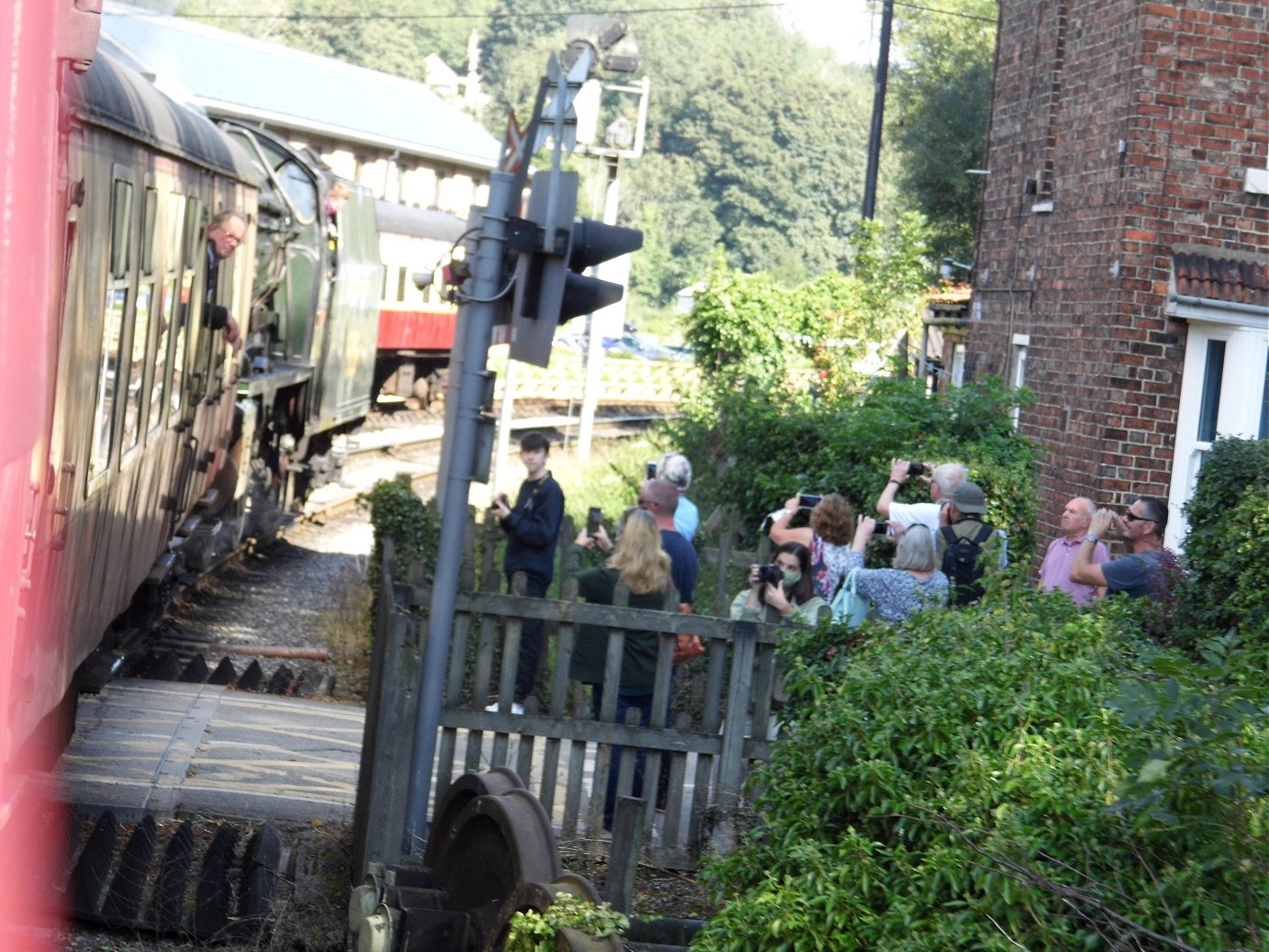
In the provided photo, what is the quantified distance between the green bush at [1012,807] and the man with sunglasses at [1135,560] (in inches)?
136

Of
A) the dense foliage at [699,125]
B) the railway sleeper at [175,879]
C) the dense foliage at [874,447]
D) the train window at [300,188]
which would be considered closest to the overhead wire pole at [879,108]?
the train window at [300,188]

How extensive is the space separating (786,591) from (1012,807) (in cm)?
432

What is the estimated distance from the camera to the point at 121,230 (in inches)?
261

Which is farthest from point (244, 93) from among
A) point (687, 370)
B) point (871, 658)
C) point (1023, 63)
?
point (871, 658)

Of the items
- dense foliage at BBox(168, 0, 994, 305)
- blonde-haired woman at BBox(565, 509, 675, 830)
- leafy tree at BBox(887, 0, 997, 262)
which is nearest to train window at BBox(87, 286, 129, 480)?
blonde-haired woman at BBox(565, 509, 675, 830)

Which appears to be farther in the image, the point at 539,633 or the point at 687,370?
the point at 687,370

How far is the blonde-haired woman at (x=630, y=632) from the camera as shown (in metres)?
7.22

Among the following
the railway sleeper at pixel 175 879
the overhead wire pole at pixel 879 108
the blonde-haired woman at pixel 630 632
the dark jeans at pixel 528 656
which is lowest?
the railway sleeper at pixel 175 879

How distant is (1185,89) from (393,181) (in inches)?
1805

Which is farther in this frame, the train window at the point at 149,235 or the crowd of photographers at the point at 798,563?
the train window at the point at 149,235

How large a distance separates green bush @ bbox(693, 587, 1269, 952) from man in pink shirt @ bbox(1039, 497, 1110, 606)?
3797 millimetres

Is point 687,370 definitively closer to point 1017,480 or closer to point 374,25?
point 1017,480

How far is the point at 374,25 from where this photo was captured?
101875 mm

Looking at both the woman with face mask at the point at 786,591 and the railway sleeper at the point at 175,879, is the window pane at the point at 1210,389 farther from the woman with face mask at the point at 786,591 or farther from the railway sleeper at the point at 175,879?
the railway sleeper at the point at 175,879
